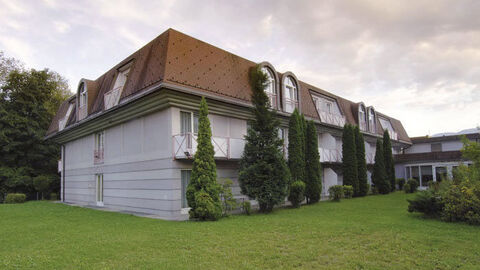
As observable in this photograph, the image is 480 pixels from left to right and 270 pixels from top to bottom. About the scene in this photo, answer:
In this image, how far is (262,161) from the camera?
13.3m

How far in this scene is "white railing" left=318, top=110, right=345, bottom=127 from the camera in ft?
72.3

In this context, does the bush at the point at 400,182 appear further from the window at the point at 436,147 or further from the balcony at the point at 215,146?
the balcony at the point at 215,146

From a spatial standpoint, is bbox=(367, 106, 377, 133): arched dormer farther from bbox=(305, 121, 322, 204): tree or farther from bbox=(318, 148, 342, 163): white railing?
bbox=(305, 121, 322, 204): tree

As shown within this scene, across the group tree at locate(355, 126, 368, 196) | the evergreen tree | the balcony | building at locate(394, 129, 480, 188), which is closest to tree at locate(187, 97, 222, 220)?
the balcony

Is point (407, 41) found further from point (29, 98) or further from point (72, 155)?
point (29, 98)

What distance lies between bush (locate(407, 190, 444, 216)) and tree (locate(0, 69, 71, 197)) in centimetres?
2872

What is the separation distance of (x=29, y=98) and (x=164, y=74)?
23361mm

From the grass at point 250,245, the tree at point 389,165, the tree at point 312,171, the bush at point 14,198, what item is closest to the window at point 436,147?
the tree at point 389,165

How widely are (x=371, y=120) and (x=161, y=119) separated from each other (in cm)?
2095

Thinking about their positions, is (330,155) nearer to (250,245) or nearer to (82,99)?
Answer: (250,245)

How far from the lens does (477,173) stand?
1071 centimetres

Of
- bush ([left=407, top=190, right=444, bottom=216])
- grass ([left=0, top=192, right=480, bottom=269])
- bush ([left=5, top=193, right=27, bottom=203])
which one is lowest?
bush ([left=5, top=193, right=27, bottom=203])

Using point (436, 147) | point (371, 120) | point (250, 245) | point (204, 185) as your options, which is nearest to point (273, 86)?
point (204, 185)

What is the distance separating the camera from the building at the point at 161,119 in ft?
42.7
